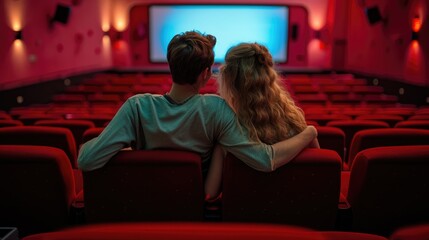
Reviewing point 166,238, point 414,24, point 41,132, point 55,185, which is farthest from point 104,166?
point 414,24

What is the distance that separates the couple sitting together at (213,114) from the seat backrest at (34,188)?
0.17 meters

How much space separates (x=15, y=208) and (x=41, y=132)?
2.49 feet

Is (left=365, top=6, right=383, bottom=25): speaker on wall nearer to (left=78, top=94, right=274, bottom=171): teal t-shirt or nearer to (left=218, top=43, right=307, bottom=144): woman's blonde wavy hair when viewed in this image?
(left=218, top=43, right=307, bottom=144): woman's blonde wavy hair

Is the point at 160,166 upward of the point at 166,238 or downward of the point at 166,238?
downward

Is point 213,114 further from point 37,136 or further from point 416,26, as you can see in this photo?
point 416,26

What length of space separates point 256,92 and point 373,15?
35.7ft

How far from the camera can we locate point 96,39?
13.2 metres

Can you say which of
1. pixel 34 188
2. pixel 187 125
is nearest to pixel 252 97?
pixel 187 125

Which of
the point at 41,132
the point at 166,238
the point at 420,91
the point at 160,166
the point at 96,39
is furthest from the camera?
the point at 96,39

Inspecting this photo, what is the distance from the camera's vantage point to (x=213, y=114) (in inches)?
64.3

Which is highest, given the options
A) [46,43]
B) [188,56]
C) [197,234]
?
[46,43]

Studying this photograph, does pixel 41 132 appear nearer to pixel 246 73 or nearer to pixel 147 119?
pixel 147 119

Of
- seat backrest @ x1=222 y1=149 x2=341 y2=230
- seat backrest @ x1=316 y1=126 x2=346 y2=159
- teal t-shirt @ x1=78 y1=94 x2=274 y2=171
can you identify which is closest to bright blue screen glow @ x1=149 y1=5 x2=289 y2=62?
seat backrest @ x1=316 y1=126 x2=346 y2=159

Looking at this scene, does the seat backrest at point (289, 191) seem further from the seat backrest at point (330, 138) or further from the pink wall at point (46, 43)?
the pink wall at point (46, 43)
